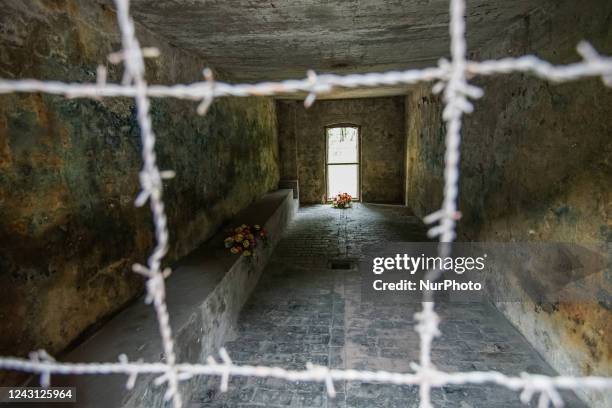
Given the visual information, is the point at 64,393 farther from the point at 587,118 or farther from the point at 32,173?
the point at 587,118

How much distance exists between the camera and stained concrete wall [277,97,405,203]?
370 inches

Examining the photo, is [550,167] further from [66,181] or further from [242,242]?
[66,181]

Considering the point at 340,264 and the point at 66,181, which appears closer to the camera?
the point at 66,181

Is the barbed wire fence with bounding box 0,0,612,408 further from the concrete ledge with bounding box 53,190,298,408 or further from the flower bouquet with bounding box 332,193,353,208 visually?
the flower bouquet with bounding box 332,193,353,208

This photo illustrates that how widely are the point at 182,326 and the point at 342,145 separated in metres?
8.33

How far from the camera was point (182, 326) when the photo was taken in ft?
7.78

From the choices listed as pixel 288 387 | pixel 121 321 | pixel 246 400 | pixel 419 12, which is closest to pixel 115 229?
pixel 121 321

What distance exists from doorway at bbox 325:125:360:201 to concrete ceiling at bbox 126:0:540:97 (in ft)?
17.5

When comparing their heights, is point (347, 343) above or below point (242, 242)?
below

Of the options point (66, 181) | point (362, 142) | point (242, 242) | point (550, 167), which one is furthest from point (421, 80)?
point (362, 142)

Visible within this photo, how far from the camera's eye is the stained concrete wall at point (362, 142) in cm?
940

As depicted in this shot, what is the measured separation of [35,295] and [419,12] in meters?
3.31

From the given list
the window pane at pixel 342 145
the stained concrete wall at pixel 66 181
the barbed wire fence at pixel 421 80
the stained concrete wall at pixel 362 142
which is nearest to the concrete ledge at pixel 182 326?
the stained concrete wall at pixel 66 181

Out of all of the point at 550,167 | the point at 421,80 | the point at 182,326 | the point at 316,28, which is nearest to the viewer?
the point at 421,80
